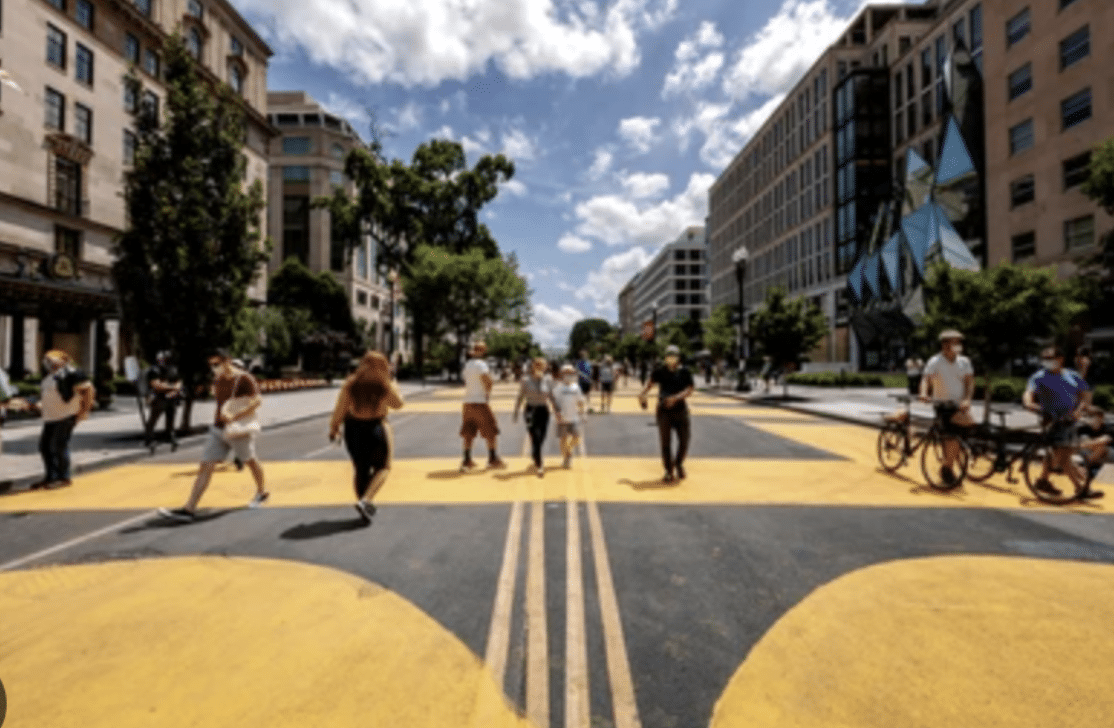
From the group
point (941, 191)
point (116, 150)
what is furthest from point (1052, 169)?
point (116, 150)

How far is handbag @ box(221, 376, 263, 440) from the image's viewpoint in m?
6.29

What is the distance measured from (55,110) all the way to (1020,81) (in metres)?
49.2

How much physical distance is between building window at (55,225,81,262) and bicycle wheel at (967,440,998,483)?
34.5m

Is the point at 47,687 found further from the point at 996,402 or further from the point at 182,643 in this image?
the point at 996,402

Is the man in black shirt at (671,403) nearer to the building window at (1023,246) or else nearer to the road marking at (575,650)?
the road marking at (575,650)

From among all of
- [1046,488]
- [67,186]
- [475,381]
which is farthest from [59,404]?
[67,186]

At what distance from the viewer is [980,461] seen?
9.31m

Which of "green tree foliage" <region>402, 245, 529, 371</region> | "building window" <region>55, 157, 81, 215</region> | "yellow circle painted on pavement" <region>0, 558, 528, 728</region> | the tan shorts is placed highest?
"building window" <region>55, 157, 81, 215</region>

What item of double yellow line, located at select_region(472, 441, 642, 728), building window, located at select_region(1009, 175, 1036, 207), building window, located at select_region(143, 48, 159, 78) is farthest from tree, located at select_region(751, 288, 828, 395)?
building window, located at select_region(143, 48, 159, 78)

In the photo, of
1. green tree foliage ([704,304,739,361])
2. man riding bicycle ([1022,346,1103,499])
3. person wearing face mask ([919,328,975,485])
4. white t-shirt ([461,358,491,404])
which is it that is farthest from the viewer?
green tree foliage ([704,304,739,361])

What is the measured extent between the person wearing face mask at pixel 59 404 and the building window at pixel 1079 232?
37151 millimetres

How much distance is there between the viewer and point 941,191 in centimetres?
3822

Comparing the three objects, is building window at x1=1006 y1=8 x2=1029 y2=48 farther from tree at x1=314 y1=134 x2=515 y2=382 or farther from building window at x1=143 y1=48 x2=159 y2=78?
building window at x1=143 y1=48 x2=159 y2=78

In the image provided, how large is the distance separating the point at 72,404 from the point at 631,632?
830cm
